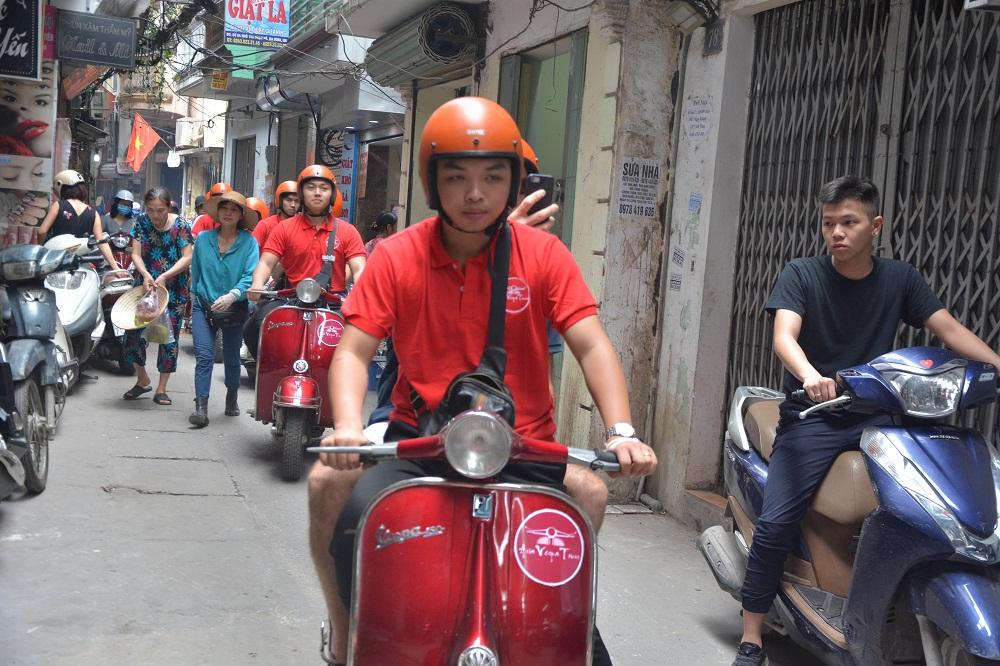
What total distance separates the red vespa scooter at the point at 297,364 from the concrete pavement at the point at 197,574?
1.11 ft

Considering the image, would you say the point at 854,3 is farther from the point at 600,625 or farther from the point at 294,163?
the point at 294,163

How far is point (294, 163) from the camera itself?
24.3 metres

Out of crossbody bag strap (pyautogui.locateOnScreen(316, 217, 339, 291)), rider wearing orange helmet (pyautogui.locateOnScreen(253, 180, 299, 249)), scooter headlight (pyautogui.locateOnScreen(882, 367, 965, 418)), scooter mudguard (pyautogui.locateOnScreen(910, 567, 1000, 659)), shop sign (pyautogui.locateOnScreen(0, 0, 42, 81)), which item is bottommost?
scooter mudguard (pyautogui.locateOnScreen(910, 567, 1000, 659))

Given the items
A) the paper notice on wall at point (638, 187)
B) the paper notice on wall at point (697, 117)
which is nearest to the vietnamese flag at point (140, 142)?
the paper notice on wall at point (638, 187)

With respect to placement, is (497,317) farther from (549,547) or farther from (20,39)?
(20,39)

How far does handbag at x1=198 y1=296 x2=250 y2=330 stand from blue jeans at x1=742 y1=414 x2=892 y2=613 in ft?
17.5

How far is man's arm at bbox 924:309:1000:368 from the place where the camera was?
3.77 metres

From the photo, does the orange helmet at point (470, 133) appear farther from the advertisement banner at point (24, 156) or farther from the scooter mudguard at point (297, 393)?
the advertisement banner at point (24, 156)

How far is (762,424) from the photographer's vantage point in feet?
14.5

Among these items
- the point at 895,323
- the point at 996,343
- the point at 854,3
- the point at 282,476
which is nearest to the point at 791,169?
the point at 854,3

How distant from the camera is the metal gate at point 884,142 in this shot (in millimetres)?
4820

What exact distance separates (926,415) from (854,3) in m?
3.08

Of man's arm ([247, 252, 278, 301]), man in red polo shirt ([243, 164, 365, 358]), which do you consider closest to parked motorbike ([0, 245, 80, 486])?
man's arm ([247, 252, 278, 301])

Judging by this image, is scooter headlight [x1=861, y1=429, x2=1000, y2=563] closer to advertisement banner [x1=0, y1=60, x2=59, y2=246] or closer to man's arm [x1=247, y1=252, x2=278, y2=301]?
man's arm [x1=247, y1=252, x2=278, y2=301]
